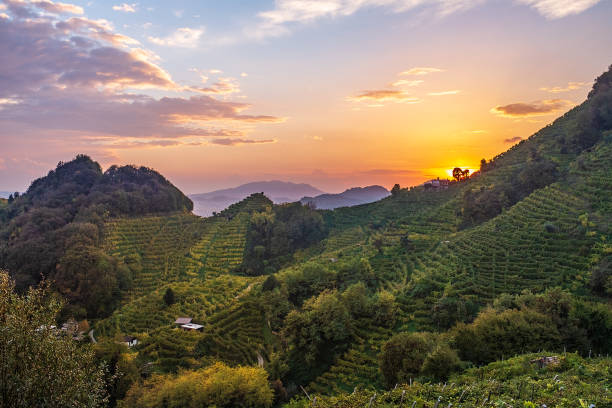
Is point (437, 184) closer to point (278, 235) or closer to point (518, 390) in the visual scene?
point (278, 235)

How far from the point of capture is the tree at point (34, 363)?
10883 mm

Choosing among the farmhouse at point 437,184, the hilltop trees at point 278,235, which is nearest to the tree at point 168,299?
the hilltop trees at point 278,235

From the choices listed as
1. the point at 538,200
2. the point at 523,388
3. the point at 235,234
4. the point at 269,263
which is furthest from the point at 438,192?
the point at 523,388

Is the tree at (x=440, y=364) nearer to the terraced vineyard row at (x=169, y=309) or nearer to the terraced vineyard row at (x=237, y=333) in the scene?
the terraced vineyard row at (x=237, y=333)

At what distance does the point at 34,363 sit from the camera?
37.1ft

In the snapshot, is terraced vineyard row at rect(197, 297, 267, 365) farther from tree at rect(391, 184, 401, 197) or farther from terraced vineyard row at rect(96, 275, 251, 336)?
tree at rect(391, 184, 401, 197)

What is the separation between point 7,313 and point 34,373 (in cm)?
213

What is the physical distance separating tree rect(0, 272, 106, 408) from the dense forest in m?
0.10

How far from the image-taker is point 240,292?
132 feet

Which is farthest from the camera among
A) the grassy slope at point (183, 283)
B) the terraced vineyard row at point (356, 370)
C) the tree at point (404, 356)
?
the grassy slope at point (183, 283)

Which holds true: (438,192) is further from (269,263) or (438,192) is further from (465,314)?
(465,314)

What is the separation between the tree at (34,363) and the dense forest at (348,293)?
100 mm

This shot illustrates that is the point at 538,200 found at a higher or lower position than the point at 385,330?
higher

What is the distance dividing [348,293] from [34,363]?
70.3 feet
